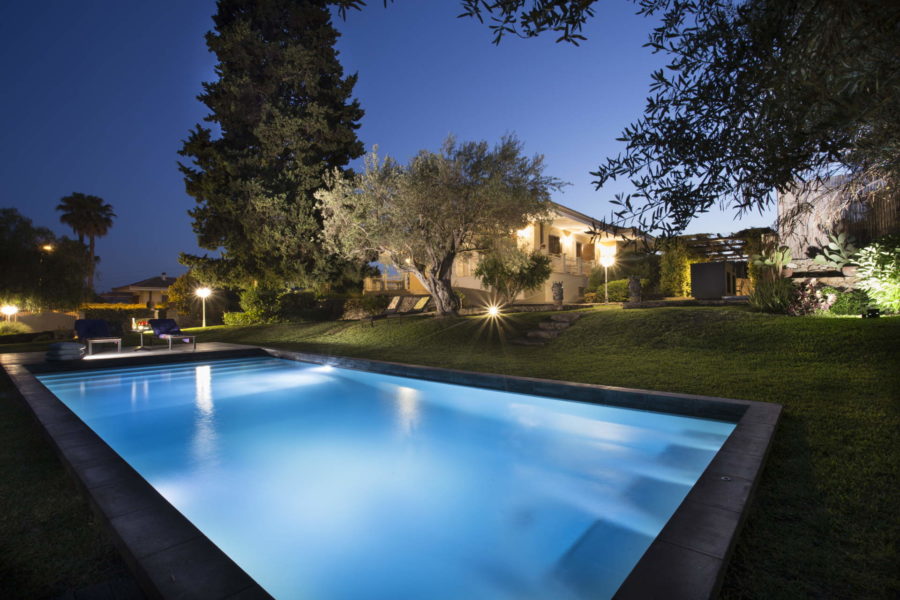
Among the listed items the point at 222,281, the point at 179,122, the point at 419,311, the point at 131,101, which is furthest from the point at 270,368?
the point at 179,122

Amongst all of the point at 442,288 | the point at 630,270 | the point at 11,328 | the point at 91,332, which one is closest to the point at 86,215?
the point at 11,328

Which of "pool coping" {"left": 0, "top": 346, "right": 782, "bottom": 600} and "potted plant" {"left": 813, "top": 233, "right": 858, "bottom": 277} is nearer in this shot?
"pool coping" {"left": 0, "top": 346, "right": 782, "bottom": 600}

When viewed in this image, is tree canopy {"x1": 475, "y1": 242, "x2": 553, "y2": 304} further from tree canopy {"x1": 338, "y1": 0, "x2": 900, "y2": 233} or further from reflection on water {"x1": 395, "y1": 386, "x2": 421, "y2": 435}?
tree canopy {"x1": 338, "y1": 0, "x2": 900, "y2": 233}

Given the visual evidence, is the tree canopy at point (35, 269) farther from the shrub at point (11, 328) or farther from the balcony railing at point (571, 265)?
the balcony railing at point (571, 265)

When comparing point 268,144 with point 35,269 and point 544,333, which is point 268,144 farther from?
point 544,333

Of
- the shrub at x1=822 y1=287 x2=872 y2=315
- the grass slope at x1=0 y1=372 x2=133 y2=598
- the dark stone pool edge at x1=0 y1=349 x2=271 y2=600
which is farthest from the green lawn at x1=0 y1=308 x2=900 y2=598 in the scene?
the shrub at x1=822 y1=287 x2=872 y2=315

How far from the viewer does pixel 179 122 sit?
90.5 m

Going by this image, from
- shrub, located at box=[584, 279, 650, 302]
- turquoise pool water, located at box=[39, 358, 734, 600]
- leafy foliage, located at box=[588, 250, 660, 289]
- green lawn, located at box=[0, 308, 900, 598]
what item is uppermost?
leafy foliage, located at box=[588, 250, 660, 289]

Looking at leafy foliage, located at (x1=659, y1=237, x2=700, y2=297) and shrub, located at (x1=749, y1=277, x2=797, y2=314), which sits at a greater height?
leafy foliage, located at (x1=659, y1=237, x2=700, y2=297)

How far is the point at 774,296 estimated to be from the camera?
1034cm

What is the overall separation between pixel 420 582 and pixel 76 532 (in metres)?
2.13

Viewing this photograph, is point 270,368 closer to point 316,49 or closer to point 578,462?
point 578,462

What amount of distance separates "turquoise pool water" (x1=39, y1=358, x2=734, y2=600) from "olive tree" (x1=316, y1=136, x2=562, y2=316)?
23.8ft

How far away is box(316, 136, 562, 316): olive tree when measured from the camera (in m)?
14.2
